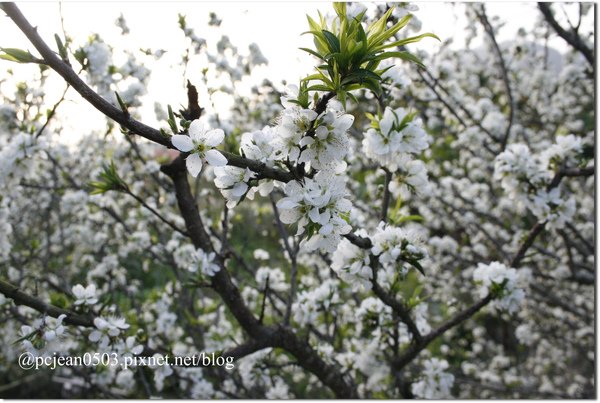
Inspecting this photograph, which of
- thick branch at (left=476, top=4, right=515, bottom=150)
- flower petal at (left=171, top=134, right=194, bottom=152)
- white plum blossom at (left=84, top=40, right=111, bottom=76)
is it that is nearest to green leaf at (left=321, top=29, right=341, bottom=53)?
flower petal at (left=171, top=134, right=194, bottom=152)

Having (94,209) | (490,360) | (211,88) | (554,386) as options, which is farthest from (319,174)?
(490,360)

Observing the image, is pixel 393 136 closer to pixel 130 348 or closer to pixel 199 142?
pixel 199 142

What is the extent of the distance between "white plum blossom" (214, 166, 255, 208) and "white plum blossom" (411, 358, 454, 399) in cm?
202

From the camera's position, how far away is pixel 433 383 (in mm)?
2588

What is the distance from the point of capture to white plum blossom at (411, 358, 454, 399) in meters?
2.59

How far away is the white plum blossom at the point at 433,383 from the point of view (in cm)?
259

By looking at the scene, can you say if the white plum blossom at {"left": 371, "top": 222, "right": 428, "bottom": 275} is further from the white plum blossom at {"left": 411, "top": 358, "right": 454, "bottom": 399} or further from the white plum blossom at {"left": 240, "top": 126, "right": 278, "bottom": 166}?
the white plum blossom at {"left": 411, "top": 358, "right": 454, "bottom": 399}

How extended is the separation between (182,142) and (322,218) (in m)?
0.40

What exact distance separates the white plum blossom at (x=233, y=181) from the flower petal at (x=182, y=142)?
104 mm

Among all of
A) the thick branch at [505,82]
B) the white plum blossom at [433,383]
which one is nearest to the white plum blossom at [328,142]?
the white plum blossom at [433,383]

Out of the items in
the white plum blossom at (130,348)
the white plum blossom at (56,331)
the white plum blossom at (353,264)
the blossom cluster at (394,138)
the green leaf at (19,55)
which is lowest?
the white plum blossom at (130,348)

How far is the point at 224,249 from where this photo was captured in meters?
2.18

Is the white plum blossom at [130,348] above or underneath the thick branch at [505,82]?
underneath

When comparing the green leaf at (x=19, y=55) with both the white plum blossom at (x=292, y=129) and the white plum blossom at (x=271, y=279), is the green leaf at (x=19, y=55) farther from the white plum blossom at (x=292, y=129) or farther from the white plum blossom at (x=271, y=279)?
the white plum blossom at (x=271, y=279)
